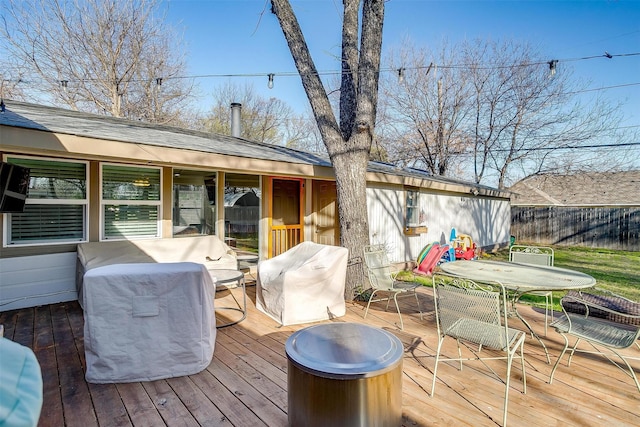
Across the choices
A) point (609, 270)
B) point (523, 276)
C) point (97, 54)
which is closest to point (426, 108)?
point (609, 270)

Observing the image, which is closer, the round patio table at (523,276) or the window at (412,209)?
the round patio table at (523,276)

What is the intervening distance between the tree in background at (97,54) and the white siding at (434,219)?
738cm

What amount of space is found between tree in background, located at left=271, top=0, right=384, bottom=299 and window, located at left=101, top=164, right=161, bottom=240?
9.39 feet

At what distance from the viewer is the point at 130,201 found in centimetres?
510

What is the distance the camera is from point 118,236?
505 centimetres

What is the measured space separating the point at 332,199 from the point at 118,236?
382 centimetres

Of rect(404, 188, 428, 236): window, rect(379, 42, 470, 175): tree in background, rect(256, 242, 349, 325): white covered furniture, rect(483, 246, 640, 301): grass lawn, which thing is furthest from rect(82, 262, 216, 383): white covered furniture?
rect(379, 42, 470, 175): tree in background

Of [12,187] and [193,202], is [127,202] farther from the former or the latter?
[12,187]

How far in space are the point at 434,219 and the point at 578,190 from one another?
1436cm

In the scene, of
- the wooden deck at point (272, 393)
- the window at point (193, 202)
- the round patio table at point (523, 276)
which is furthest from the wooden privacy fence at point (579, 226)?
the window at point (193, 202)

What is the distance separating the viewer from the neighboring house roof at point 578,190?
648 inches

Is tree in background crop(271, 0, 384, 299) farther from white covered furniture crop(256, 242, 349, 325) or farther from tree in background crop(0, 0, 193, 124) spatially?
tree in background crop(0, 0, 193, 124)

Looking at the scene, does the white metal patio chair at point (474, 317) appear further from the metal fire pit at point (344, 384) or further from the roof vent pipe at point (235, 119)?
the roof vent pipe at point (235, 119)

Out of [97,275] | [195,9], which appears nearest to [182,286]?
[97,275]
